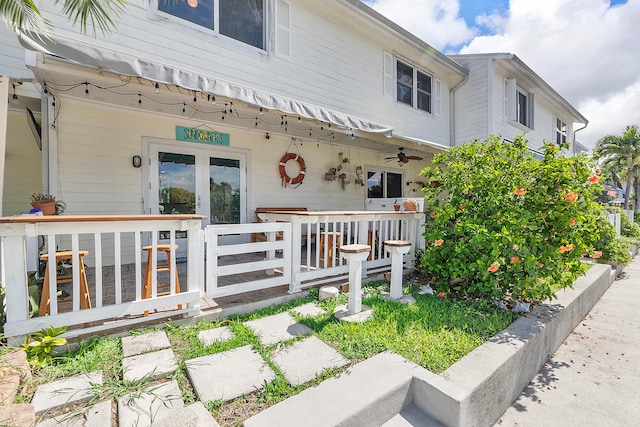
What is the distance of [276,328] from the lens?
2756 mm

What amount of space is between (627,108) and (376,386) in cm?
7381

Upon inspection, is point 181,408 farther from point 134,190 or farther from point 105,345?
point 134,190

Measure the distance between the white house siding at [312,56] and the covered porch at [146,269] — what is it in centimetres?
293

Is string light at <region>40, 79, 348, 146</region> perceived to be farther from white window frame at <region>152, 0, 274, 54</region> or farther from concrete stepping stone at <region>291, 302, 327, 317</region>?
concrete stepping stone at <region>291, 302, 327, 317</region>

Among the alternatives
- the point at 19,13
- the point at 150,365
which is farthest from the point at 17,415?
the point at 19,13

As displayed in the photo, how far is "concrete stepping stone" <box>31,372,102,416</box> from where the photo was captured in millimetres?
1649

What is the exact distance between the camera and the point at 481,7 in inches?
318

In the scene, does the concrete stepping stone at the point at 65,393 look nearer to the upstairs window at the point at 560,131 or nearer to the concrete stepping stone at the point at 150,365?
the concrete stepping stone at the point at 150,365

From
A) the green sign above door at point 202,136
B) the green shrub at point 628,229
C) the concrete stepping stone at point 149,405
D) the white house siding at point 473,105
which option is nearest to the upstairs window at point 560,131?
the green shrub at point 628,229

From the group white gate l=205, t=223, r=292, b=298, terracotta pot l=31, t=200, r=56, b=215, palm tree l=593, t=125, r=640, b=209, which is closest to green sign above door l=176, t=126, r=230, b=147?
terracotta pot l=31, t=200, r=56, b=215

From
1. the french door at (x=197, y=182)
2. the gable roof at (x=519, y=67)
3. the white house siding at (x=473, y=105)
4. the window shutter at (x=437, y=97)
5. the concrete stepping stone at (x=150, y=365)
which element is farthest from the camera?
the window shutter at (x=437, y=97)

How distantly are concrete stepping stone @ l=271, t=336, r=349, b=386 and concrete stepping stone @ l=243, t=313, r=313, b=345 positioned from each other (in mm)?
171

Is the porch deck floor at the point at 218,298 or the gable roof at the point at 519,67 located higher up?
the gable roof at the point at 519,67

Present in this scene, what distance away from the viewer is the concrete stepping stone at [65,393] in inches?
64.9
